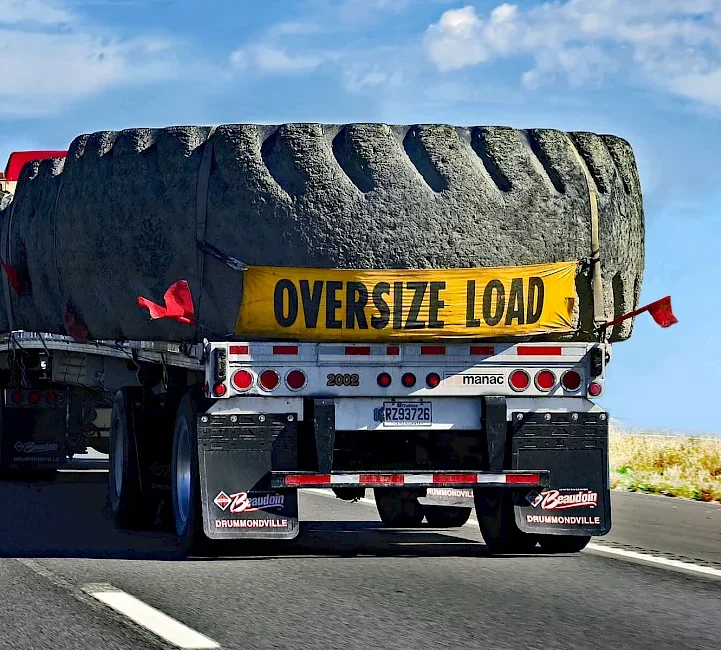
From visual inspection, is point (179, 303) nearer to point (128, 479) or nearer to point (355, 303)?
point (355, 303)

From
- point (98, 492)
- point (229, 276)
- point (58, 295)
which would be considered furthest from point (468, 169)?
point (98, 492)

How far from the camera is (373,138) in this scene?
10.5 m

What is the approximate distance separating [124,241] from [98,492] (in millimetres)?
6322

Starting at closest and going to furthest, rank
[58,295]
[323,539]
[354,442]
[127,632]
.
Answer: [127,632] → [354,442] → [323,539] → [58,295]

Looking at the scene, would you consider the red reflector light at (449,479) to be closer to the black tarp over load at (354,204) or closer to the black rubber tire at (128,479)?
the black tarp over load at (354,204)

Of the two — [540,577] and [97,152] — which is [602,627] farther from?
[97,152]

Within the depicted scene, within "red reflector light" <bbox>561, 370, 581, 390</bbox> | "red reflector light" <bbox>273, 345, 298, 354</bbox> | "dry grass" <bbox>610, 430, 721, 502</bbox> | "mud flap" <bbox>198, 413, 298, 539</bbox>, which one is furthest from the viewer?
"dry grass" <bbox>610, 430, 721, 502</bbox>

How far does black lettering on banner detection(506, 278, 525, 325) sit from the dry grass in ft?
20.5

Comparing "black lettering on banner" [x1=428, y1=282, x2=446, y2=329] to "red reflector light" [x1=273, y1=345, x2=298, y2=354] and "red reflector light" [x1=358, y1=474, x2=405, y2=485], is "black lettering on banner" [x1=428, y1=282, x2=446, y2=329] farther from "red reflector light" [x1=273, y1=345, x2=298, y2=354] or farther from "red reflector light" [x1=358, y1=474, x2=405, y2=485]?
"red reflector light" [x1=358, y1=474, x2=405, y2=485]

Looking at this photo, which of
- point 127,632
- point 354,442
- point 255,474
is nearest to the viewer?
point 127,632

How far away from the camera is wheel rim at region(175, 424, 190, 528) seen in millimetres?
10930

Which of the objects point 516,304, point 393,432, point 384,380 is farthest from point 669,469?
point 384,380

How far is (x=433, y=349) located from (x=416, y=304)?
41cm

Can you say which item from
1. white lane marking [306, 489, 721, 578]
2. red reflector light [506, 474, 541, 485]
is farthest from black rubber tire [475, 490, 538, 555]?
white lane marking [306, 489, 721, 578]
